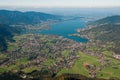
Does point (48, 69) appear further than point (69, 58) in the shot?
No

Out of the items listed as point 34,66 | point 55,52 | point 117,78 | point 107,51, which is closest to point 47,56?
point 55,52

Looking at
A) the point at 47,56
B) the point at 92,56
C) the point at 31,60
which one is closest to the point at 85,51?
the point at 92,56

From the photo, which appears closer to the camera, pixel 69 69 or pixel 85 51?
pixel 69 69

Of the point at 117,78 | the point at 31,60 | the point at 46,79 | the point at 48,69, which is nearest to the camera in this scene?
the point at 46,79

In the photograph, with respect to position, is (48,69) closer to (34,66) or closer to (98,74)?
(34,66)

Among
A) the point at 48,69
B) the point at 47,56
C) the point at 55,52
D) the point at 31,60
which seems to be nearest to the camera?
the point at 48,69

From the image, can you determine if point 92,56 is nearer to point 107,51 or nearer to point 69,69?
point 107,51

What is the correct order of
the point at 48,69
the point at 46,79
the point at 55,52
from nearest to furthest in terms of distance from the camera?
the point at 46,79 → the point at 48,69 → the point at 55,52

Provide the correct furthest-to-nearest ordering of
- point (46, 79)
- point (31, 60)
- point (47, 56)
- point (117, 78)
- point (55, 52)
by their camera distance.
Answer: point (55, 52)
point (47, 56)
point (31, 60)
point (117, 78)
point (46, 79)
